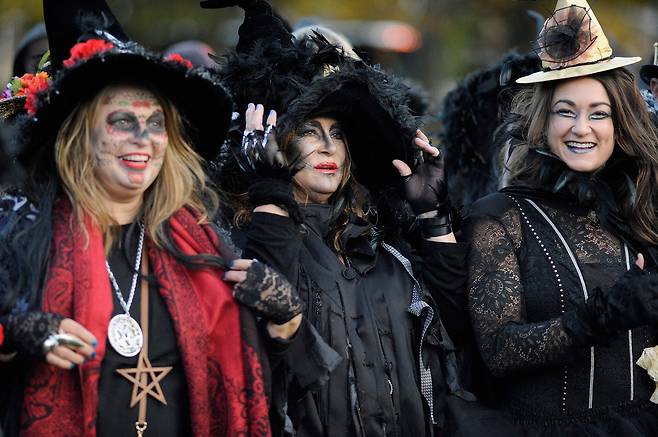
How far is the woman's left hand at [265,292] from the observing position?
410 centimetres

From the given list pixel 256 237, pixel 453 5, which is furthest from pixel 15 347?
pixel 453 5

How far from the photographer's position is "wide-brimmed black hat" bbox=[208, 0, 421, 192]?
477 centimetres

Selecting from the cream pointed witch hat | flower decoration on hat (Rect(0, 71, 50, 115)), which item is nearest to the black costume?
the cream pointed witch hat

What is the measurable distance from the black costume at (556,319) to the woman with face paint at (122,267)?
3.06ft

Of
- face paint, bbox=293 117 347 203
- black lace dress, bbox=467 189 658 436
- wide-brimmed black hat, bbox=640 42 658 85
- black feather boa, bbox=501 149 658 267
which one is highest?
wide-brimmed black hat, bbox=640 42 658 85

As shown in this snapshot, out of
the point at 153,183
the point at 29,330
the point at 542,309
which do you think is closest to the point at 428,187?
the point at 542,309

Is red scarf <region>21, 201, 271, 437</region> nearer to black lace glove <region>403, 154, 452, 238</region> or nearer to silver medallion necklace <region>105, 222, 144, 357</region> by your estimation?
silver medallion necklace <region>105, 222, 144, 357</region>

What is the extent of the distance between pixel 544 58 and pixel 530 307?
41.7 inches

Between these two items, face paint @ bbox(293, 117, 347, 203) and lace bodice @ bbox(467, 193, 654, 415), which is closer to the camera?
lace bodice @ bbox(467, 193, 654, 415)

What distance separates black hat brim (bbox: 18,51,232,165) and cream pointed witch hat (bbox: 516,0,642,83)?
138 cm

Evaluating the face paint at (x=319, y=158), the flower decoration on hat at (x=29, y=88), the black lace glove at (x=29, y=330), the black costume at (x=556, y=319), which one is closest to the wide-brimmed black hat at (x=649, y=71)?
the black costume at (x=556, y=319)

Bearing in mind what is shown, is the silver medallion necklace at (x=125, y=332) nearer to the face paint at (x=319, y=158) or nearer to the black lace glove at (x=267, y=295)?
the black lace glove at (x=267, y=295)

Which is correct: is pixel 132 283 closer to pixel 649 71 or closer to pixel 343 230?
pixel 343 230

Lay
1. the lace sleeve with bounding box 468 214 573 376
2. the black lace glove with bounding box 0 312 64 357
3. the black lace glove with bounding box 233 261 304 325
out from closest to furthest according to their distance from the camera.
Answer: the black lace glove with bounding box 0 312 64 357 → the black lace glove with bounding box 233 261 304 325 → the lace sleeve with bounding box 468 214 573 376
